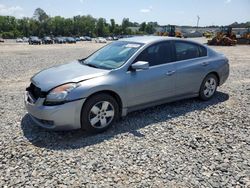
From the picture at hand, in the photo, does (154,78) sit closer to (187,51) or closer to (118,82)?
→ (118,82)

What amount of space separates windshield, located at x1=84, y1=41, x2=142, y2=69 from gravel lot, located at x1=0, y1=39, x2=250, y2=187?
111 centimetres

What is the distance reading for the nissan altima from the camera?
13.6ft

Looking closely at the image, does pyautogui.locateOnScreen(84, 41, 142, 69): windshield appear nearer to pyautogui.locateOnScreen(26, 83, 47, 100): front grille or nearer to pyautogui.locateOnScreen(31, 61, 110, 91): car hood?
pyautogui.locateOnScreen(31, 61, 110, 91): car hood

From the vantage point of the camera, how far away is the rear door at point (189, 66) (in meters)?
5.50

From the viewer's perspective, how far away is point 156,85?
16.6ft

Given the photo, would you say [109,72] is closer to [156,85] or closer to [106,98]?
[106,98]

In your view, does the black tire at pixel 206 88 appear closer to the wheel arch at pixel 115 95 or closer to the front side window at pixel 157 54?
the front side window at pixel 157 54

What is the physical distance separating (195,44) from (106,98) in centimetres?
276

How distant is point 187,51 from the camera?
5.80m

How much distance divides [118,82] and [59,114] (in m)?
1.13

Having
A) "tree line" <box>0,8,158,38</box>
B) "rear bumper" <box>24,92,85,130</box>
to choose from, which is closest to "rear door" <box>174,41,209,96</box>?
Result: "rear bumper" <box>24,92,85,130</box>

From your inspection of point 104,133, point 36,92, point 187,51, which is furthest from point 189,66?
point 36,92

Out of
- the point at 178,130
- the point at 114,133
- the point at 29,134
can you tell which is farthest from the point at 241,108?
the point at 29,134

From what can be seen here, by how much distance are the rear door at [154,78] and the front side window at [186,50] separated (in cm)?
20
